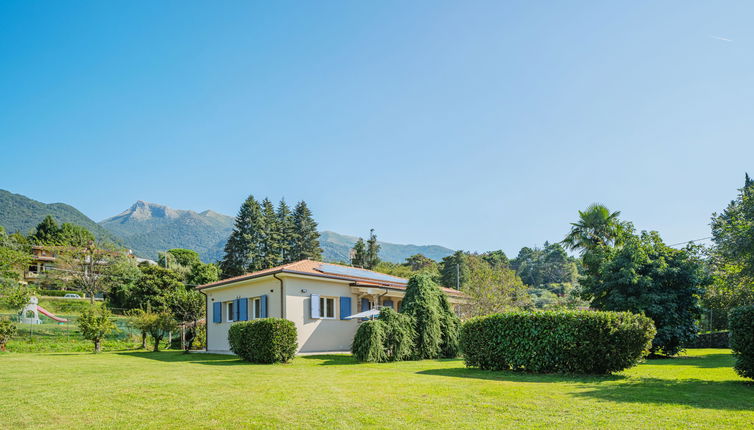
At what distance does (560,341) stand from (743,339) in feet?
11.4

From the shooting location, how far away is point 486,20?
49.0 feet

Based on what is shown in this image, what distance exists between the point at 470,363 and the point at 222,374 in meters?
6.59


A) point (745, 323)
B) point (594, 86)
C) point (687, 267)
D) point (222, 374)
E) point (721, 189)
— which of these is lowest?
point (222, 374)

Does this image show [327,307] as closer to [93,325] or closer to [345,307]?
[345,307]

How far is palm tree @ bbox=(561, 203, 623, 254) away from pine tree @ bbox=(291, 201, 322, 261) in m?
38.3

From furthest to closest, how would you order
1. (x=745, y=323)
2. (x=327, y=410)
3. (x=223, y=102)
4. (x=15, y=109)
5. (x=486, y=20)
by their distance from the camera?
(x=15, y=109) → (x=223, y=102) → (x=486, y=20) → (x=745, y=323) → (x=327, y=410)

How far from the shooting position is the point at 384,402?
7.30 m

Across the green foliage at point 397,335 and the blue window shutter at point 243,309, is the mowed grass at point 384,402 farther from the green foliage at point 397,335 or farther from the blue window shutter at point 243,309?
the blue window shutter at point 243,309

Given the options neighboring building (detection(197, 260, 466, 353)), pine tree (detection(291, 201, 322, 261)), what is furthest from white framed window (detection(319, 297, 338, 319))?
pine tree (detection(291, 201, 322, 261))

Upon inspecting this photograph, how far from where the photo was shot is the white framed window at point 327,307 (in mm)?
21312

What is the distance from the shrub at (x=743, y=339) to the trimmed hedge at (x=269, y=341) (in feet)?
41.3

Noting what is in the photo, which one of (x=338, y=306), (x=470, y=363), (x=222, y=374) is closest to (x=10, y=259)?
(x=338, y=306)

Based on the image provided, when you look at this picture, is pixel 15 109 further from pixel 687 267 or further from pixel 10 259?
pixel 687 267

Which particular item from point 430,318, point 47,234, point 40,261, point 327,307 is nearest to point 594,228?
point 430,318
